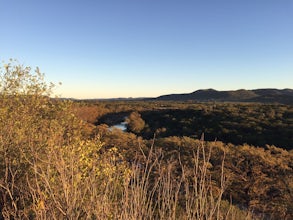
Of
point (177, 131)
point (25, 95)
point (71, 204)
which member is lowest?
point (177, 131)

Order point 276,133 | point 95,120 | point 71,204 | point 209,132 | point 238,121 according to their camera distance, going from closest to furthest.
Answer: point 71,204 < point 276,133 < point 209,132 < point 238,121 < point 95,120

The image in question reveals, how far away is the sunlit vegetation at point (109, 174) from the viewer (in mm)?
3334

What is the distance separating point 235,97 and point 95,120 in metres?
154

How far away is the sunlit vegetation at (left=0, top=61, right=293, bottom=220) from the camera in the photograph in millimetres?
3334

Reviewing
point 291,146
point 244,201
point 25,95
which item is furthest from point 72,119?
point 291,146

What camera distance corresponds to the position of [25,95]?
1338 centimetres

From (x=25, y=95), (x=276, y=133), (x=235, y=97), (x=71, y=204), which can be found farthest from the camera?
(x=235, y=97)

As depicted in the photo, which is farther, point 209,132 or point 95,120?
point 95,120

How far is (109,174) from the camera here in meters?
3.56

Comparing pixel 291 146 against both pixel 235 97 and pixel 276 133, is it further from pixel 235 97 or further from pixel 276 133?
pixel 235 97

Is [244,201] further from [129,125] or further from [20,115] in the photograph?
[129,125]

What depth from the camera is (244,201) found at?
14.4 metres

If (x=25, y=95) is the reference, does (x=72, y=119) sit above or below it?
below

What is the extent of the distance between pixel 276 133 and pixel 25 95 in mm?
30388
